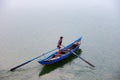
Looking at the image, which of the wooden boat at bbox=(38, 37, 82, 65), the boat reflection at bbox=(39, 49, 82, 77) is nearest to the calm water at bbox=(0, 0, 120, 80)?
the boat reflection at bbox=(39, 49, 82, 77)

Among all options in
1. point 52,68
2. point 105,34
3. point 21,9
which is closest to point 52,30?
point 105,34

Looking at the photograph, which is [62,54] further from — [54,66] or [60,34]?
[60,34]

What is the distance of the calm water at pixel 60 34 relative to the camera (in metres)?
9.59

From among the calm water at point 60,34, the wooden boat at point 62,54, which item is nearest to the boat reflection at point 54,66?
the calm water at point 60,34

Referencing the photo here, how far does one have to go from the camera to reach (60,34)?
1355 cm

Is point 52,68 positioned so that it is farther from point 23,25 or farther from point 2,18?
point 2,18

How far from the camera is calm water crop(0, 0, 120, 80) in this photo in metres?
9.59

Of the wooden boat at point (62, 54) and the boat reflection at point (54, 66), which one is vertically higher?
the wooden boat at point (62, 54)

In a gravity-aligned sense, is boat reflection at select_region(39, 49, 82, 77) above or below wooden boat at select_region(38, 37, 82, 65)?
below

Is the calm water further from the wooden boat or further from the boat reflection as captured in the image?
A: the wooden boat

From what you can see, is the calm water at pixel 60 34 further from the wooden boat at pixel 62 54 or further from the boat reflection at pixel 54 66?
the wooden boat at pixel 62 54

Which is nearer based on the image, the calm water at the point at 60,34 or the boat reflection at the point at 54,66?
the calm water at the point at 60,34

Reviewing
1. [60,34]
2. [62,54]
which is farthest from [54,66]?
[60,34]

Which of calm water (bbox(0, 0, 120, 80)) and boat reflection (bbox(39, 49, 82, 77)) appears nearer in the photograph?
calm water (bbox(0, 0, 120, 80))
